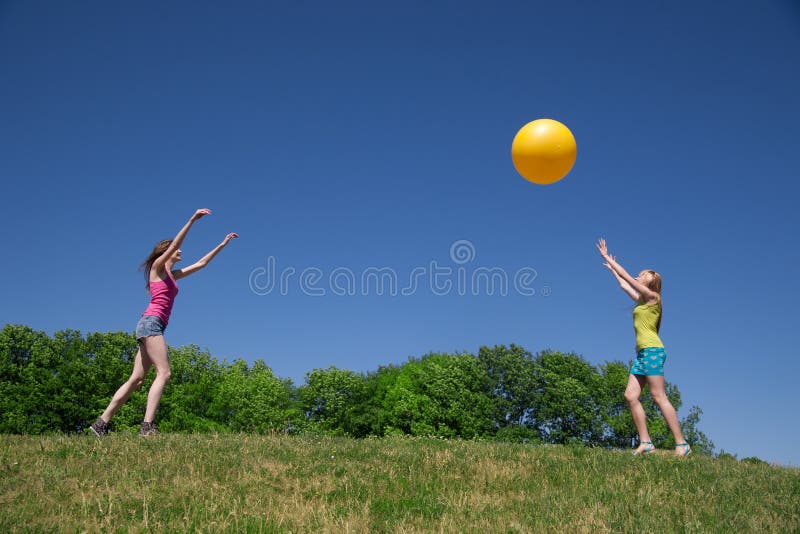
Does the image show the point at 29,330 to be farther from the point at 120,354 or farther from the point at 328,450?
the point at 328,450

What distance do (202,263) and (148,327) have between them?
1.59 m

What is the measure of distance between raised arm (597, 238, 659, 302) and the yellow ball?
67.1 inches

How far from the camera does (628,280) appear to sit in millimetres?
11281

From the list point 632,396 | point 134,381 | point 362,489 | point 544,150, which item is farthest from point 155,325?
point 632,396

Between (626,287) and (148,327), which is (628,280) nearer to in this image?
(626,287)

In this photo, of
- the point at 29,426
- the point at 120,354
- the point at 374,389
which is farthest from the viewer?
the point at 374,389

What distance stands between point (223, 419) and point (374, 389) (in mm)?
13069

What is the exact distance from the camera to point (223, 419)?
49.2m

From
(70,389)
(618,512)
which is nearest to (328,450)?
(618,512)

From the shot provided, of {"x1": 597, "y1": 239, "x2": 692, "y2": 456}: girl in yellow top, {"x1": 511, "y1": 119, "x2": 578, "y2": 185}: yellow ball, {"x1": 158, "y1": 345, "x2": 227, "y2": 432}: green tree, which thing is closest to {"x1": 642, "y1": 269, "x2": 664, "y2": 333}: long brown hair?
{"x1": 597, "y1": 239, "x2": 692, "y2": 456}: girl in yellow top

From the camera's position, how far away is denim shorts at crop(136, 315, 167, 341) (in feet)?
34.1

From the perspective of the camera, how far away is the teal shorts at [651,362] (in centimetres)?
1084

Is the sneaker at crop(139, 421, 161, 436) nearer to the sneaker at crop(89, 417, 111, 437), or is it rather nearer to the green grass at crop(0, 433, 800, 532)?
the green grass at crop(0, 433, 800, 532)

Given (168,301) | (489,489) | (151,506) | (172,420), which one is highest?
(172,420)
